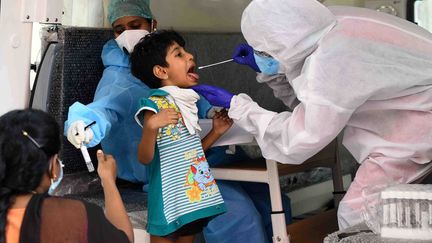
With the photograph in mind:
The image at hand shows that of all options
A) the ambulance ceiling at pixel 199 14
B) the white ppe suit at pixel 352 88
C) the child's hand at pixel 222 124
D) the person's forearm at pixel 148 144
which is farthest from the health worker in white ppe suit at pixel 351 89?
the ambulance ceiling at pixel 199 14

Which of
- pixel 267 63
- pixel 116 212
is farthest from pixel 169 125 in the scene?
pixel 116 212

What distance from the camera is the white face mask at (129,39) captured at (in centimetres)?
239

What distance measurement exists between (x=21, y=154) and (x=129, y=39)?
1064 mm

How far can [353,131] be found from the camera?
80.0 inches

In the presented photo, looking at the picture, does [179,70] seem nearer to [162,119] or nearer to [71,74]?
[162,119]

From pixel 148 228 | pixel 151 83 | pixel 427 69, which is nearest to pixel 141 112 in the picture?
pixel 151 83

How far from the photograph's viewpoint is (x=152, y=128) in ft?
6.40

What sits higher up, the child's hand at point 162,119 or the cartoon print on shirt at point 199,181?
the child's hand at point 162,119

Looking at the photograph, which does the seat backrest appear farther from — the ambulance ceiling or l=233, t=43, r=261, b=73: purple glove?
l=233, t=43, r=261, b=73: purple glove

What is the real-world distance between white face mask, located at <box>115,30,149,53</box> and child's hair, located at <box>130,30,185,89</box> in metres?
0.15

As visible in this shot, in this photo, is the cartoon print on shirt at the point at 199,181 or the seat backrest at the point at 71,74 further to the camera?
the seat backrest at the point at 71,74

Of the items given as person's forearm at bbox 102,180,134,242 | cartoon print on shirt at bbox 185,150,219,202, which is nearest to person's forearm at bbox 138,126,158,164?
cartoon print on shirt at bbox 185,150,219,202

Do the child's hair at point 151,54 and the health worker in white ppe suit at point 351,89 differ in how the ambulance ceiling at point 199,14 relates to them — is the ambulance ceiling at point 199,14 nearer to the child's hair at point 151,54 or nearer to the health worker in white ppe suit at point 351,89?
the child's hair at point 151,54

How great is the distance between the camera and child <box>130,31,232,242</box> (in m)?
1.99
